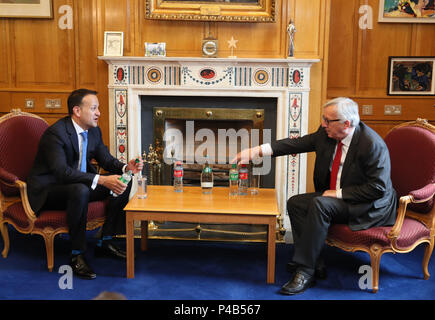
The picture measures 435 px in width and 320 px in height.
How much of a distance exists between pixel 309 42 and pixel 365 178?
1.62 m

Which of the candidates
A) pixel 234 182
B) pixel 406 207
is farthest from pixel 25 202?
pixel 406 207

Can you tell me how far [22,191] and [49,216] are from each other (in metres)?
0.26

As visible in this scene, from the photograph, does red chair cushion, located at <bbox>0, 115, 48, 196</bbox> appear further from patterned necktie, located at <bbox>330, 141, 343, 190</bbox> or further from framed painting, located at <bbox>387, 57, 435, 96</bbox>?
framed painting, located at <bbox>387, 57, 435, 96</bbox>

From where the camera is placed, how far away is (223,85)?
394cm

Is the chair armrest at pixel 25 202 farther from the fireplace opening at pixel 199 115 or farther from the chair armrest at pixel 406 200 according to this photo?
the chair armrest at pixel 406 200

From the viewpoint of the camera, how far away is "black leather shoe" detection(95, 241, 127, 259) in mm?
3211

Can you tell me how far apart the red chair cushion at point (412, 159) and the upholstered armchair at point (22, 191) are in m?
2.12

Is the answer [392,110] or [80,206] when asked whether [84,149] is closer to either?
[80,206]

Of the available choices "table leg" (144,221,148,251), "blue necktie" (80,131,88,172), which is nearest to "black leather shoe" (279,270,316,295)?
"table leg" (144,221,148,251)

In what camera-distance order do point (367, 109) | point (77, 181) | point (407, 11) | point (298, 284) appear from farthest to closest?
point (367, 109) → point (407, 11) → point (77, 181) → point (298, 284)

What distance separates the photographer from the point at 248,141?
4.21 m

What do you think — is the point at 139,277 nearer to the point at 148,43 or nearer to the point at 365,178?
the point at 365,178

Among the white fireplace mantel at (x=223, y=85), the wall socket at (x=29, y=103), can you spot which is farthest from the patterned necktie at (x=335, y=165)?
the wall socket at (x=29, y=103)

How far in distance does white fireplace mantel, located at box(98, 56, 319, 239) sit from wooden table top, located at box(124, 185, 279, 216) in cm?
82
